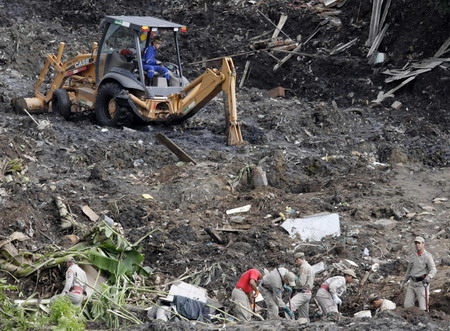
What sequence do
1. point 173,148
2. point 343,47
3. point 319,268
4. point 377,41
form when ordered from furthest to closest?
point 343,47, point 377,41, point 173,148, point 319,268

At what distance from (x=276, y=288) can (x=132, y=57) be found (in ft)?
26.3

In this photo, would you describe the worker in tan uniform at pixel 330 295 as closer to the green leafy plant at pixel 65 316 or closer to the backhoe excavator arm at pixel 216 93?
the green leafy plant at pixel 65 316

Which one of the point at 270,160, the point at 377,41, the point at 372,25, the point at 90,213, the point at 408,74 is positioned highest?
the point at 372,25

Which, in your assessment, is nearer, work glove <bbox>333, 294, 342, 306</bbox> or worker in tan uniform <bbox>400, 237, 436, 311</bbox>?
worker in tan uniform <bbox>400, 237, 436, 311</bbox>

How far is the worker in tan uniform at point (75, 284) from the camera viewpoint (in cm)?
998

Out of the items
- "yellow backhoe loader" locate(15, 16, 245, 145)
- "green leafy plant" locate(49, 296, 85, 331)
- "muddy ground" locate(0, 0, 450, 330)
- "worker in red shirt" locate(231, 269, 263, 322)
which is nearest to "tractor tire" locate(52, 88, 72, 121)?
"yellow backhoe loader" locate(15, 16, 245, 145)

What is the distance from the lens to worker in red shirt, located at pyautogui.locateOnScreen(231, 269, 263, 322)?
33.0ft

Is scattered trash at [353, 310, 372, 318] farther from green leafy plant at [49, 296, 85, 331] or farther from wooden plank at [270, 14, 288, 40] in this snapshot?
wooden plank at [270, 14, 288, 40]

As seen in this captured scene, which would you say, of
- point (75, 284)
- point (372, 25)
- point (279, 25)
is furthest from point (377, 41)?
point (75, 284)

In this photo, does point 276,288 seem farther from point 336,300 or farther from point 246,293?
point 336,300

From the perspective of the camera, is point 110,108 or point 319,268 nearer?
point 319,268

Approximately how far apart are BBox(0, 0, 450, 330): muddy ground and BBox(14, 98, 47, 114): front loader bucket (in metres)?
0.31

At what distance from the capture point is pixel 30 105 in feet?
59.9

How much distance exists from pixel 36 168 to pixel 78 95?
3.80 metres
